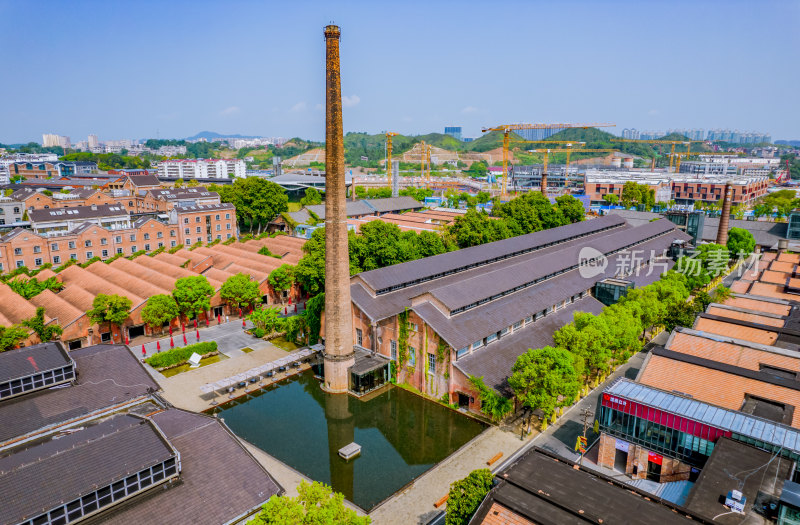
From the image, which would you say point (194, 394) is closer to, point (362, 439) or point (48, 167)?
point (362, 439)

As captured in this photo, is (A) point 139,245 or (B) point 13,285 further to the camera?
(A) point 139,245

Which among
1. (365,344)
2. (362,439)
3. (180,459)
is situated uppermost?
(180,459)

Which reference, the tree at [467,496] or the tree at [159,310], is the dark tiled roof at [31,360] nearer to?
the tree at [159,310]

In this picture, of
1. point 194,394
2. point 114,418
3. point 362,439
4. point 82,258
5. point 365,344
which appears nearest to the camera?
point 114,418

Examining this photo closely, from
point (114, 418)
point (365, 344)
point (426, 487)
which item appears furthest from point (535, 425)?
point (114, 418)

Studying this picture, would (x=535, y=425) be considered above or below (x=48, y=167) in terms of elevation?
below

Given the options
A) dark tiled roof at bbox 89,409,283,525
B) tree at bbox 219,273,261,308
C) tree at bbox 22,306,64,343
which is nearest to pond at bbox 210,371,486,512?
dark tiled roof at bbox 89,409,283,525

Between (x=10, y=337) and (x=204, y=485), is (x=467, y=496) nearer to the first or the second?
(x=204, y=485)

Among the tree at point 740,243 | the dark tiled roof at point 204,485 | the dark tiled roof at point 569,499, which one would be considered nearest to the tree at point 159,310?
the dark tiled roof at point 204,485
